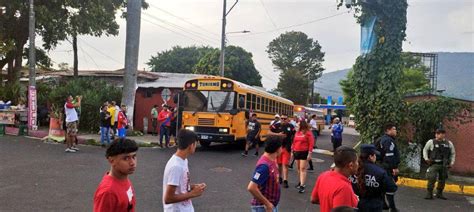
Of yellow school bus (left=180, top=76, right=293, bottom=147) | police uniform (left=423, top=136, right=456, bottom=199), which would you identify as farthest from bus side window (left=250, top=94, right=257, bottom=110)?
police uniform (left=423, top=136, right=456, bottom=199)

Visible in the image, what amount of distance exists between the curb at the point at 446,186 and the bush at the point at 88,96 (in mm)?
14525

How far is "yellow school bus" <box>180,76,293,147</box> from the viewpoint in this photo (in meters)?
15.4

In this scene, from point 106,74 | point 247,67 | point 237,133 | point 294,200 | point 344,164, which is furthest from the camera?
point 247,67

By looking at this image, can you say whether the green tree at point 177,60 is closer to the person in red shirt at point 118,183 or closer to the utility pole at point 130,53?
the utility pole at point 130,53

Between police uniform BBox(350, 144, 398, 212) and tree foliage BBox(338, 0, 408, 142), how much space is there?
28.5 ft

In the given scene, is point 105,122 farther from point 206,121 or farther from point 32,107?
point 32,107

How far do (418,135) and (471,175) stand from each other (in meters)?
2.02

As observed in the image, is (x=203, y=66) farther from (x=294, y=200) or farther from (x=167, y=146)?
(x=294, y=200)

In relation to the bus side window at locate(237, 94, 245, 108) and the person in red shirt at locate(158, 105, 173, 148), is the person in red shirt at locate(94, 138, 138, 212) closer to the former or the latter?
the bus side window at locate(237, 94, 245, 108)

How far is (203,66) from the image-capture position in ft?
156

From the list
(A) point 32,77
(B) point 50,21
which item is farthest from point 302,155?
(B) point 50,21

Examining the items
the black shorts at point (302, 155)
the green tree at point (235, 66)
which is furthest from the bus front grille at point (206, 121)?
the green tree at point (235, 66)

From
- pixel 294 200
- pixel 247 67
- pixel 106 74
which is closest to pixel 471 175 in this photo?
pixel 294 200

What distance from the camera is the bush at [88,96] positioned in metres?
20.4
